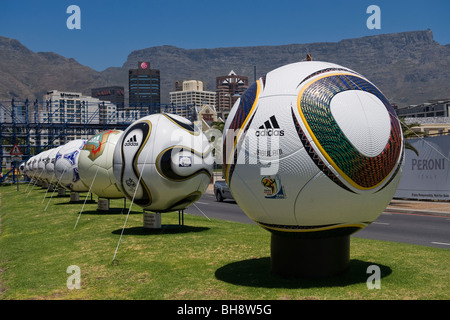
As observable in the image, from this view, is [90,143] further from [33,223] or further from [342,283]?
[342,283]

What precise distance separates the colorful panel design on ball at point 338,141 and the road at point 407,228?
6492 millimetres

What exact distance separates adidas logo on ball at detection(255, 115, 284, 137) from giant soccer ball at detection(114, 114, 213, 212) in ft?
21.3

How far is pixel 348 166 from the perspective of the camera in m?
6.81

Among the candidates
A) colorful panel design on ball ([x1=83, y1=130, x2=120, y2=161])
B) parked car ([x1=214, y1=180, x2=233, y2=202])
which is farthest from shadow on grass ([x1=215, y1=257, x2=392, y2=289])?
parked car ([x1=214, y1=180, x2=233, y2=202])

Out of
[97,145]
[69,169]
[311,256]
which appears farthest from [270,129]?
[69,169]

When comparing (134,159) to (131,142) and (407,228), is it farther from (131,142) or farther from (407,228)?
(407,228)

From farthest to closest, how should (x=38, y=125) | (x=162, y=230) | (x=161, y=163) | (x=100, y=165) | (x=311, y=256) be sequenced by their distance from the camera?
(x=38, y=125), (x=100, y=165), (x=162, y=230), (x=161, y=163), (x=311, y=256)

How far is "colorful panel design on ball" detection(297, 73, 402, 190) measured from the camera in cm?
680

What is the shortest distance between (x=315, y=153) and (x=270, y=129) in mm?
738

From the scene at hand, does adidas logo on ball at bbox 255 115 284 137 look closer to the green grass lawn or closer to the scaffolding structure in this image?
the green grass lawn

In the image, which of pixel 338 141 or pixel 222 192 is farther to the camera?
pixel 222 192

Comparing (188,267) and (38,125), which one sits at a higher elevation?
(38,125)

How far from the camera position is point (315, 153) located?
6.80m

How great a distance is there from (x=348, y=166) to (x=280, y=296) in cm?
203
